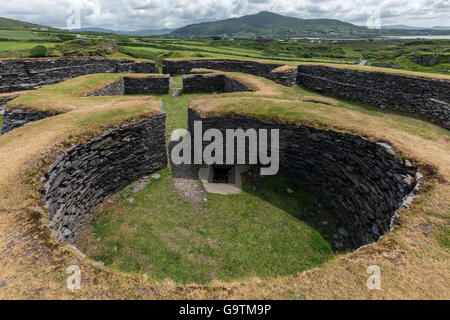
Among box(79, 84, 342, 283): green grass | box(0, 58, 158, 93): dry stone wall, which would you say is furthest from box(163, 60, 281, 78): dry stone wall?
box(79, 84, 342, 283): green grass

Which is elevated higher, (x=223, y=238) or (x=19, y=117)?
(x=19, y=117)

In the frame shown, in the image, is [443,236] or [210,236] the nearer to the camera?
[443,236]

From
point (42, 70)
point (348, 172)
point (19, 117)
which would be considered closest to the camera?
point (348, 172)

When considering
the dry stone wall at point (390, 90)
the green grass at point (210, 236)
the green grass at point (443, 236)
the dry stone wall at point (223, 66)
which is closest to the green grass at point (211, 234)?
the green grass at point (210, 236)

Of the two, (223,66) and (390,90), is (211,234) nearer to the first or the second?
(390,90)

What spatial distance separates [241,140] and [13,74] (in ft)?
79.8

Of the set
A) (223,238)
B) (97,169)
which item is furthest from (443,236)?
(97,169)

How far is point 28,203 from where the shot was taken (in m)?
6.04

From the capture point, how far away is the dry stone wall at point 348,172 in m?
7.65

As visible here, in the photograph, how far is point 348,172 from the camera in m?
9.58

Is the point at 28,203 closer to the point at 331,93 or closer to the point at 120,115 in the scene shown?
the point at 120,115

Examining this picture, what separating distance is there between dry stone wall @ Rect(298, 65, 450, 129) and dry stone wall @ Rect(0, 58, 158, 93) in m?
27.0

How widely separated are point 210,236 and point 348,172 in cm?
642

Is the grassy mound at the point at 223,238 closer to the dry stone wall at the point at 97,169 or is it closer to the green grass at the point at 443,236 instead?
the green grass at the point at 443,236
